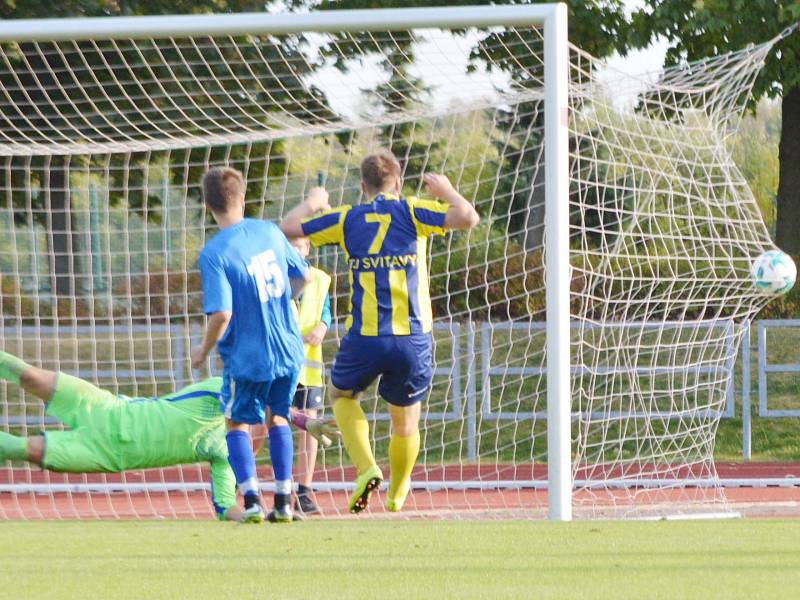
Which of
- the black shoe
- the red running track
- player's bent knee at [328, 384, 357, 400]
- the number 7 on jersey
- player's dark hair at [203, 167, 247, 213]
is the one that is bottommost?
the red running track

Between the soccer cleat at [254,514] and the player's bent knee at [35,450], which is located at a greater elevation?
the player's bent knee at [35,450]

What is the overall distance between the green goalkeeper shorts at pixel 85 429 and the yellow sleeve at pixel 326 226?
146 cm

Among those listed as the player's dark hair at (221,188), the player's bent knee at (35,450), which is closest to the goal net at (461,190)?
the player's dark hair at (221,188)

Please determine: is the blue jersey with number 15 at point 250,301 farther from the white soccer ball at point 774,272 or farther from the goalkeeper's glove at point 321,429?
the white soccer ball at point 774,272

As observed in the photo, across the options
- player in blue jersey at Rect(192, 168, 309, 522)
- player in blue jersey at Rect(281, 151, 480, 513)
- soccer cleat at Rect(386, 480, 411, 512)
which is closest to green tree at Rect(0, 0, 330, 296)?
player in blue jersey at Rect(192, 168, 309, 522)

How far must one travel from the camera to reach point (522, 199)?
14.1 meters

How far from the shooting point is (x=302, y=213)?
7.04 meters

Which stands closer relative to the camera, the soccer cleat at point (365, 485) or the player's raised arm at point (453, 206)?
the player's raised arm at point (453, 206)

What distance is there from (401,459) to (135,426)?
146 cm

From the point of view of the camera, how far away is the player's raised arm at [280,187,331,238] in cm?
700

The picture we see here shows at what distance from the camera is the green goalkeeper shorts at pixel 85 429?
24.0 feet

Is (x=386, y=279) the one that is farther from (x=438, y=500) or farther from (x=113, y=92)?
(x=113, y=92)

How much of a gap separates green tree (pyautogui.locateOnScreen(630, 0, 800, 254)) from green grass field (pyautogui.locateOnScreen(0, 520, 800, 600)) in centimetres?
1064

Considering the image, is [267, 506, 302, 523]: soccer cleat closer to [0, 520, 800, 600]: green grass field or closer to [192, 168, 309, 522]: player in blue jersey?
[192, 168, 309, 522]: player in blue jersey
